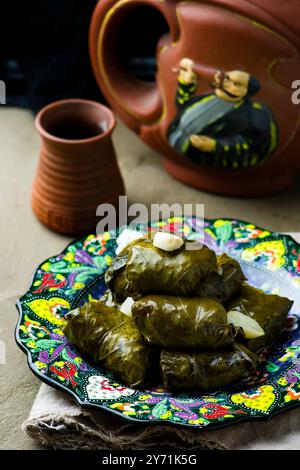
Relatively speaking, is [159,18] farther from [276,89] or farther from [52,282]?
[52,282]

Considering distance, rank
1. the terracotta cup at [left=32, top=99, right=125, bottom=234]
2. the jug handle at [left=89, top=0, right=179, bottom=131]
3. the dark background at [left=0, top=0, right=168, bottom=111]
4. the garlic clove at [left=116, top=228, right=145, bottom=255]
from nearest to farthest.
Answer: the garlic clove at [left=116, top=228, right=145, bottom=255]
the terracotta cup at [left=32, top=99, right=125, bottom=234]
the jug handle at [left=89, top=0, right=179, bottom=131]
the dark background at [left=0, top=0, right=168, bottom=111]

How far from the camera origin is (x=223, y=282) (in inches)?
59.0

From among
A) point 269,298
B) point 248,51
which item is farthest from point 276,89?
point 269,298

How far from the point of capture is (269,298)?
155 cm

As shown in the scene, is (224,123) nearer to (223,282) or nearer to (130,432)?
(223,282)

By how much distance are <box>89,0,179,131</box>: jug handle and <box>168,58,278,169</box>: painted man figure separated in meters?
0.13

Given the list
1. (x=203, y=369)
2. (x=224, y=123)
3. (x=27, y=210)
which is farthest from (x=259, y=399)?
(x=27, y=210)

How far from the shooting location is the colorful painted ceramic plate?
51.8 inches

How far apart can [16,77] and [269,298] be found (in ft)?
5.47

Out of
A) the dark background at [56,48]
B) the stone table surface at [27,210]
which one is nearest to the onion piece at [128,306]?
the stone table surface at [27,210]

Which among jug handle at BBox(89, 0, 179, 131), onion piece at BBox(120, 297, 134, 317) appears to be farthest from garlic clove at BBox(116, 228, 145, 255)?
jug handle at BBox(89, 0, 179, 131)

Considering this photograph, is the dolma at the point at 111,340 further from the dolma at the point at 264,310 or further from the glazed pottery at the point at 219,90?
the glazed pottery at the point at 219,90

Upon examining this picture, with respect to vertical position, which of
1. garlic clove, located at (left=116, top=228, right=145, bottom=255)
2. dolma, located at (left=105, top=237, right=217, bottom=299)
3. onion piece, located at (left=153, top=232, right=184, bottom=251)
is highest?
onion piece, located at (left=153, top=232, right=184, bottom=251)

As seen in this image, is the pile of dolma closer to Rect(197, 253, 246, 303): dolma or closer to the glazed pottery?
Rect(197, 253, 246, 303): dolma
